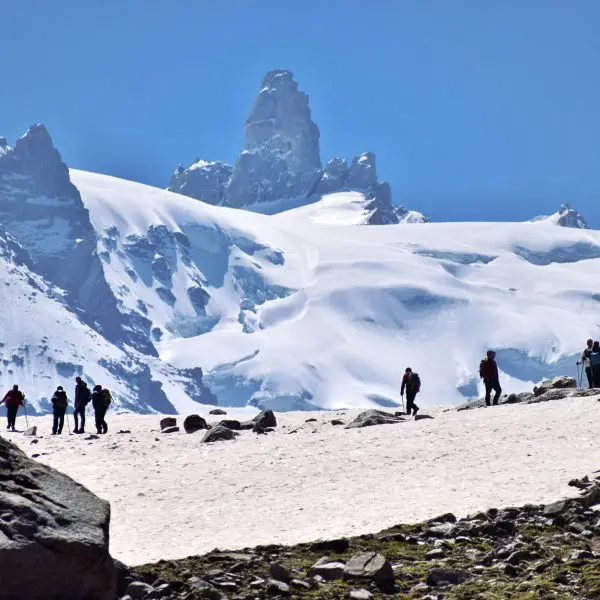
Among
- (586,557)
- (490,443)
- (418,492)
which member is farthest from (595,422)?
(586,557)

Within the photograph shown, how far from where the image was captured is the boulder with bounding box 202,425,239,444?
3541 cm

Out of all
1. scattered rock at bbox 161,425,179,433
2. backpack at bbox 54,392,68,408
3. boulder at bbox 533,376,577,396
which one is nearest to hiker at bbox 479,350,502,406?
boulder at bbox 533,376,577,396

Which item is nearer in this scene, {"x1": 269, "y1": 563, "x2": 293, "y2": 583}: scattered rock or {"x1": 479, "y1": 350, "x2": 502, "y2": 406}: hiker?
{"x1": 269, "y1": 563, "x2": 293, "y2": 583}: scattered rock

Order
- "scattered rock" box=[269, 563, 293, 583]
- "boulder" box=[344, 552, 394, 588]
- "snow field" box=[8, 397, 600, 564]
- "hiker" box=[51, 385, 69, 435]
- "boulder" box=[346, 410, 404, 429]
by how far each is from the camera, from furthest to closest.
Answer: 1. "hiker" box=[51, 385, 69, 435]
2. "boulder" box=[346, 410, 404, 429]
3. "snow field" box=[8, 397, 600, 564]
4. "scattered rock" box=[269, 563, 293, 583]
5. "boulder" box=[344, 552, 394, 588]

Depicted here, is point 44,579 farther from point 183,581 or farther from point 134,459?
point 134,459

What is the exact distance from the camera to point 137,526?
2348 cm

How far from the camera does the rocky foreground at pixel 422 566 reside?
51.0 feet

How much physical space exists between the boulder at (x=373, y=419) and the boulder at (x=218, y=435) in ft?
11.1

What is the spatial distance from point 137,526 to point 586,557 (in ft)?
31.0

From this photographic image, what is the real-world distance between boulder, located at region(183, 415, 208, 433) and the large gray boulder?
2377 cm

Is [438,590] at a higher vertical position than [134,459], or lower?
lower

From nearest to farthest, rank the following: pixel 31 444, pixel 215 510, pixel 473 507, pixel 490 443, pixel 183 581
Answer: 1. pixel 183 581
2. pixel 473 507
3. pixel 215 510
4. pixel 490 443
5. pixel 31 444

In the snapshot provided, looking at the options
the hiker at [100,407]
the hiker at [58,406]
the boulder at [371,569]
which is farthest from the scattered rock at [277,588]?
the hiker at [58,406]

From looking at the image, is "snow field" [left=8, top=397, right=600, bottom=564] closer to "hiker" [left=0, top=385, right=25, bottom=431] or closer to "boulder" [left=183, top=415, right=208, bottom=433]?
"boulder" [left=183, top=415, right=208, bottom=433]
